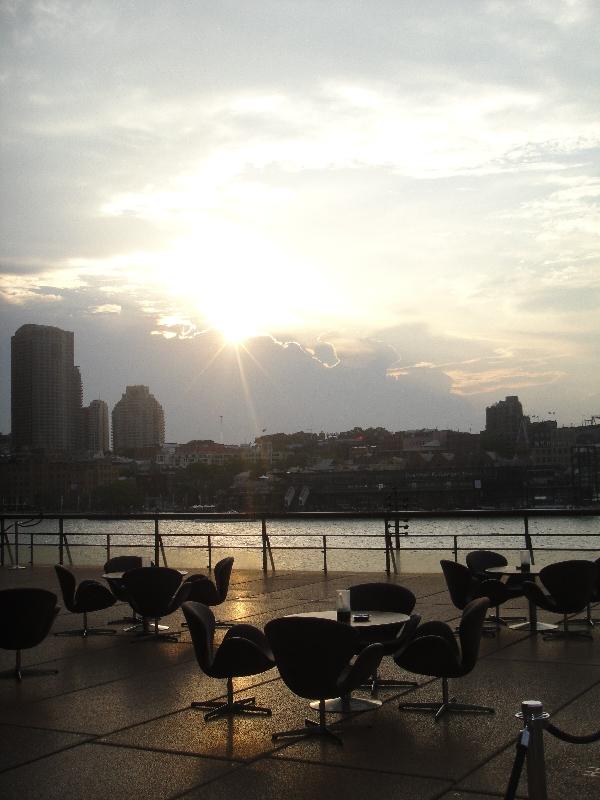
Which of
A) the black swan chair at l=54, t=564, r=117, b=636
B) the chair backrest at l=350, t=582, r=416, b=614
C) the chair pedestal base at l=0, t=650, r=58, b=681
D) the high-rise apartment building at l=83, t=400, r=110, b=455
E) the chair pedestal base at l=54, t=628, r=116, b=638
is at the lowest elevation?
the chair pedestal base at l=54, t=628, r=116, b=638

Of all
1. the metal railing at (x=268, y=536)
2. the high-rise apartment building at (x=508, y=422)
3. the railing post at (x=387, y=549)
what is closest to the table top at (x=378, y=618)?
the metal railing at (x=268, y=536)

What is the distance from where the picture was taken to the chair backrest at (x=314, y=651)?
6.36m

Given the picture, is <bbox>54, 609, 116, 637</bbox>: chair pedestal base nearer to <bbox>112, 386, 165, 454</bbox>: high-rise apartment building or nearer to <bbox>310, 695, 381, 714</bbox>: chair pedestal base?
<bbox>310, 695, 381, 714</bbox>: chair pedestal base

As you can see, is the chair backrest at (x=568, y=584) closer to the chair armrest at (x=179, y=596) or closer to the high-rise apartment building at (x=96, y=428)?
the chair armrest at (x=179, y=596)

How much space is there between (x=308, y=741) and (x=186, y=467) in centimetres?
5886

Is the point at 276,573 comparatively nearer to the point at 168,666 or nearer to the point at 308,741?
the point at 168,666

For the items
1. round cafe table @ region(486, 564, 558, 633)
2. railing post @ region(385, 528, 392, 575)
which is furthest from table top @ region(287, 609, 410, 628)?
railing post @ region(385, 528, 392, 575)

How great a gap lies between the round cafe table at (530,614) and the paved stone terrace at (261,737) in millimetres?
627

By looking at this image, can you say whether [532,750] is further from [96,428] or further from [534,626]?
[96,428]

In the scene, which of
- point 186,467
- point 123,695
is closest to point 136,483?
point 186,467

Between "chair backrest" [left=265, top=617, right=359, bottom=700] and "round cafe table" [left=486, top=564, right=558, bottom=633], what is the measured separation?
4.42 meters

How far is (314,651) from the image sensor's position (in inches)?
252

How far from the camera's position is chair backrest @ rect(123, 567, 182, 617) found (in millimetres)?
10602

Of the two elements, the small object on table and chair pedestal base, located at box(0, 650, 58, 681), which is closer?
the small object on table
